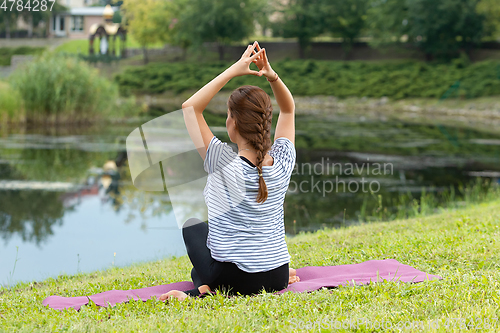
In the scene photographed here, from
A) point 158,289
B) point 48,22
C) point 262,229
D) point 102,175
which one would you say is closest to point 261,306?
point 262,229

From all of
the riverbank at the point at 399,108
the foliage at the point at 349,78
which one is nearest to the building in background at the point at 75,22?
the foliage at the point at 349,78

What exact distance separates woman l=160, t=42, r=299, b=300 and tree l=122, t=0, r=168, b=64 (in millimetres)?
52125

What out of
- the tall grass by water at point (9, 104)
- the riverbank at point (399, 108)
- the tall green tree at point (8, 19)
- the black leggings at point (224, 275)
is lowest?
the riverbank at point (399, 108)

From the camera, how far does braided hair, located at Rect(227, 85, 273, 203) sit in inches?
124

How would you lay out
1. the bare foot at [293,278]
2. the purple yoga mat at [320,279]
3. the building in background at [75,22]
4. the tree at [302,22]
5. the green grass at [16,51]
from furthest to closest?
the building in background at [75,22], the green grass at [16,51], the tree at [302,22], the bare foot at [293,278], the purple yoga mat at [320,279]

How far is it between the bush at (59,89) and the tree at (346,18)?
101 ft

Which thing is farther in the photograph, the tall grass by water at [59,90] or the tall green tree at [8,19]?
the tall green tree at [8,19]

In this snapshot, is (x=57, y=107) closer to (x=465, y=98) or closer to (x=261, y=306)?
(x=261, y=306)

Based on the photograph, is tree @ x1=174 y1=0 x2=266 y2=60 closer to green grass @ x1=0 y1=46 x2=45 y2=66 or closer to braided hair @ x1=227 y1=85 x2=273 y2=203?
green grass @ x1=0 y1=46 x2=45 y2=66

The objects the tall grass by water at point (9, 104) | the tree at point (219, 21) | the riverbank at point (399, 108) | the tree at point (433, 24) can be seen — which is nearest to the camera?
the tall grass by water at point (9, 104)

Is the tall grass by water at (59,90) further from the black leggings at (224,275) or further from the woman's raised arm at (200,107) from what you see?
the woman's raised arm at (200,107)

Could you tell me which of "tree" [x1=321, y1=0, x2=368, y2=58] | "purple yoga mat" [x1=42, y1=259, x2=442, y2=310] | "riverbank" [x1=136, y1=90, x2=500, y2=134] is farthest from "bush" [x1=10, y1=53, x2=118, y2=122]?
"tree" [x1=321, y1=0, x2=368, y2=58]

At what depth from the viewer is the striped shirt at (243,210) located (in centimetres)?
326

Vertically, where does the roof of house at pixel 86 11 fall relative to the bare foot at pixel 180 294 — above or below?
above
